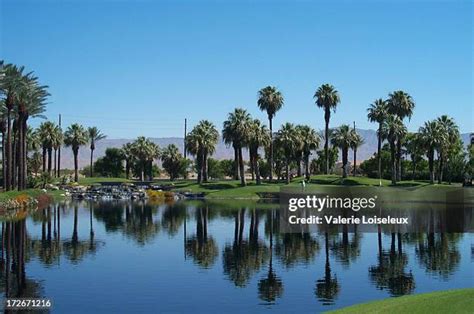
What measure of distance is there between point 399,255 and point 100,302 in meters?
20.1

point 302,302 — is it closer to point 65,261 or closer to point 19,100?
point 65,261

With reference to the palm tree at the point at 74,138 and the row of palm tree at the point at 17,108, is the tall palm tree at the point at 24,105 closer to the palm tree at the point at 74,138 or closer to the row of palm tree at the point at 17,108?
the row of palm tree at the point at 17,108

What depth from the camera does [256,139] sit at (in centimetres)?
11125

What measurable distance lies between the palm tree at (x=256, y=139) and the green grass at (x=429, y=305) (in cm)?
8976

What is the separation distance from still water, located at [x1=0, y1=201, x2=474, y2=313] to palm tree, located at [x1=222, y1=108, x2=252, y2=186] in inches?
2145

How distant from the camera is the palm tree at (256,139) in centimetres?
11075

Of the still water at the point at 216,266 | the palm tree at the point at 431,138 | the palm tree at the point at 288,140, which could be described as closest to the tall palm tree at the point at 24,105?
the still water at the point at 216,266

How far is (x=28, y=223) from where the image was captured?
5338 cm

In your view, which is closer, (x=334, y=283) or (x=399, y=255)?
(x=334, y=283)

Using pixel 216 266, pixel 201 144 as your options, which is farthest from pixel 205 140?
pixel 216 266

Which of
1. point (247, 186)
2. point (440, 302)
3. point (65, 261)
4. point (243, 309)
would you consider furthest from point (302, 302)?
point (247, 186)

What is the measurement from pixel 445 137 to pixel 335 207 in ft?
98.6

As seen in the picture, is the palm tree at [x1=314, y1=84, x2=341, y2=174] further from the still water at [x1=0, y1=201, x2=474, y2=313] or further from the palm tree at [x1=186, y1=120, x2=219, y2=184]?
the still water at [x1=0, y1=201, x2=474, y2=313]

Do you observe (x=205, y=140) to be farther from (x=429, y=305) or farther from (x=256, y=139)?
(x=429, y=305)
